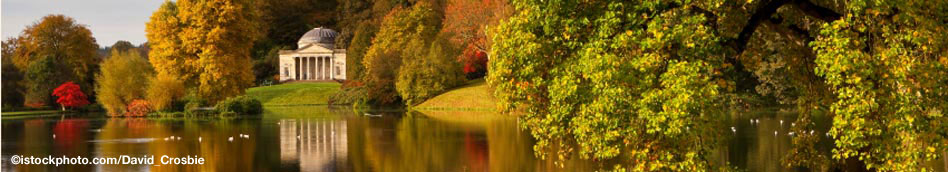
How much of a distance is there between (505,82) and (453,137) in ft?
57.1

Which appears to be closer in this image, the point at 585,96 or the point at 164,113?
the point at 585,96

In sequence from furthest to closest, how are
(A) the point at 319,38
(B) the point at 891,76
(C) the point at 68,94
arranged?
(A) the point at 319,38
(C) the point at 68,94
(B) the point at 891,76

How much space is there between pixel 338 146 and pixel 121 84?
96.8 ft

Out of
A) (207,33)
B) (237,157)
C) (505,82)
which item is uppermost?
(207,33)

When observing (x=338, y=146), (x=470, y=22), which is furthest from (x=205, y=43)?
(x=338, y=146)

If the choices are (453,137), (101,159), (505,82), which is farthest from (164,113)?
(505,82)

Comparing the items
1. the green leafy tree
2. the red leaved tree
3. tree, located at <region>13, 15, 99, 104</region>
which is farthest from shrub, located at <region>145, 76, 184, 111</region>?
the green leafy tree

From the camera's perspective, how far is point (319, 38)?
353ft

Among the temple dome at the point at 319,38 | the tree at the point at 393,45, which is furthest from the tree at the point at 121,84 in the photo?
the temple dome at the point at 319,38

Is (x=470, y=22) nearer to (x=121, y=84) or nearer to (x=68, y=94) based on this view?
(x=121, y=84)

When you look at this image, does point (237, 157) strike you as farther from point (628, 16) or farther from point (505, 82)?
point (628, 16)

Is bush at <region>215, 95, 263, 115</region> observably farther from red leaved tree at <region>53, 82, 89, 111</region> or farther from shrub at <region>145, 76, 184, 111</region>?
red leaved tree at <region>53, 82, 89, 111</region>

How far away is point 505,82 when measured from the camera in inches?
603

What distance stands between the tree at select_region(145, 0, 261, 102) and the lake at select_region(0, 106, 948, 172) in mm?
13922
